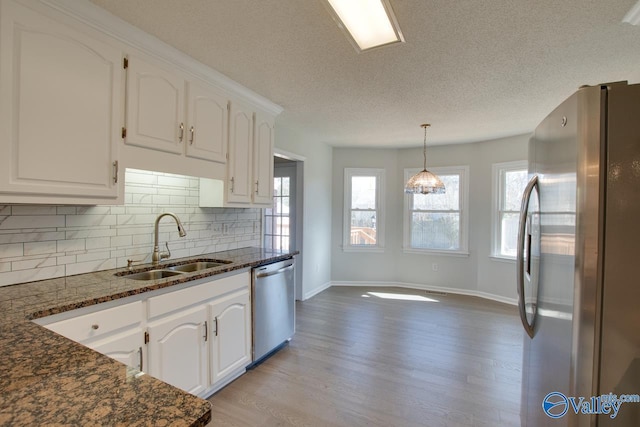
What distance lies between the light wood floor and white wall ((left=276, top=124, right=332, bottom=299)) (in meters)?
0.88

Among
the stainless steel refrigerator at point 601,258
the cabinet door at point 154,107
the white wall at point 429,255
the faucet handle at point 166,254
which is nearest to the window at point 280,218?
the white wall at point 429,255

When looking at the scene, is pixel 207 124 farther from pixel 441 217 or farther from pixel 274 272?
pixel 441 217

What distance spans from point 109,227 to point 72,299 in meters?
0.79

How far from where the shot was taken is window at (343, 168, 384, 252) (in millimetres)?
5488

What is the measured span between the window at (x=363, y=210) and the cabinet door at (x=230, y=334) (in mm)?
3191

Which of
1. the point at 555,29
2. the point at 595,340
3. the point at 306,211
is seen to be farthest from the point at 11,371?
the point at 306,211

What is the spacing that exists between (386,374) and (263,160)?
7.47 ft

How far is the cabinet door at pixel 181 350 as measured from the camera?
5.96 ft

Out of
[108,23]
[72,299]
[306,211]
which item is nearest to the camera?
[72,299]

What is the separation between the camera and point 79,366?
0.81 metres

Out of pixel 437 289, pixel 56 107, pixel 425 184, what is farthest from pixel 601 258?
pixel 437 289

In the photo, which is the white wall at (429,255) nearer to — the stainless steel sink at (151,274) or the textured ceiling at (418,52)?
the textured ceiling at (418,52)

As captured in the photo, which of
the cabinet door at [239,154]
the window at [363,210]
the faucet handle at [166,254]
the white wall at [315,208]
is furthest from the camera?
the window at [363,210]

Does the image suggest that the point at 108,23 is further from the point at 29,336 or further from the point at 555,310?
the point at 555,310
